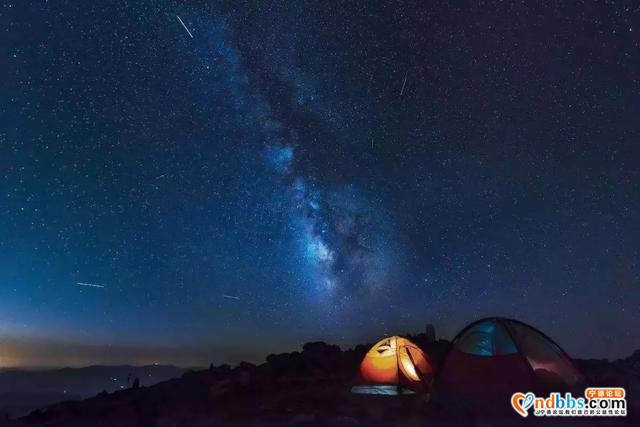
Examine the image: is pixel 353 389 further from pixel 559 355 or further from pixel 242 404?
pixel 559 355

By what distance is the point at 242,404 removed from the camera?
50.0 ft

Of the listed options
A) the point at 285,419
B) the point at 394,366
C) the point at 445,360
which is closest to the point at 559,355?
the point at 445,360

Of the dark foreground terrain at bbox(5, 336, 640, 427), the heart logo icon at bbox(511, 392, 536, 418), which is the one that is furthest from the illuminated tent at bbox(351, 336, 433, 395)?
the heart logo icon at bbox(511, 392, 536, 418)

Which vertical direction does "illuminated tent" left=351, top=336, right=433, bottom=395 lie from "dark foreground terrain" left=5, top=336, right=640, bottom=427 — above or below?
above

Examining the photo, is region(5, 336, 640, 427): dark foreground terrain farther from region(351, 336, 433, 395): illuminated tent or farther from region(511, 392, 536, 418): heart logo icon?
region(351, 336, 433, 395): illuminated tent

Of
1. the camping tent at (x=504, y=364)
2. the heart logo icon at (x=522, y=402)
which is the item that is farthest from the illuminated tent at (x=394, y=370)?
the heart logo icon at (x=522, y=402)

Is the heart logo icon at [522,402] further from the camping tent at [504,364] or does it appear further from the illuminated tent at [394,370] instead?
the illuminated tent at [394,370]

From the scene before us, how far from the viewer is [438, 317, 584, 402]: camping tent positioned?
13.9 m

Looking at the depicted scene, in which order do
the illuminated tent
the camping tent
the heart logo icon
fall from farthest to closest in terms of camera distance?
the illuminated tent
the camping tent
the heart logo icon

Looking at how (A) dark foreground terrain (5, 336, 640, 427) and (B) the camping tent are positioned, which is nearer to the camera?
(A) dark foreground terrain (5, 336, 640, 427)

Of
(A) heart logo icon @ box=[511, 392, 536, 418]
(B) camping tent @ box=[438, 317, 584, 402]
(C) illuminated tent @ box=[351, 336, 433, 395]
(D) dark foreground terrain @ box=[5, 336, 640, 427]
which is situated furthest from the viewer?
(C) illuminated tent @ box=[351, 336, 433, 395]

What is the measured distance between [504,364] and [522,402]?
146cm

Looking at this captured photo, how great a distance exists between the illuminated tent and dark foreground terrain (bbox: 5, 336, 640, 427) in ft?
2.54

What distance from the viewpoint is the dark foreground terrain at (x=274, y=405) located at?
11.9 m
